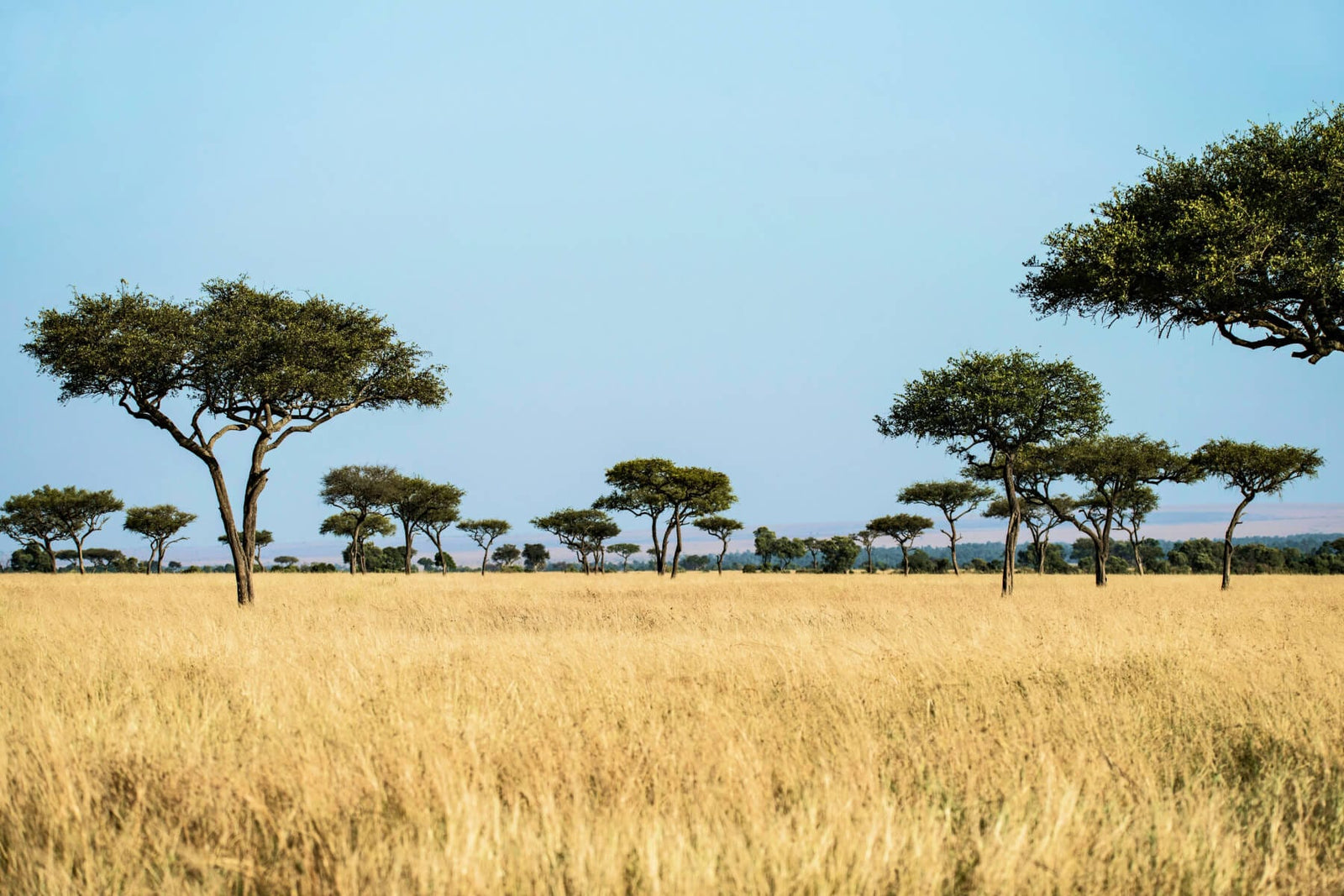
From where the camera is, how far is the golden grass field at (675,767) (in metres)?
3.76

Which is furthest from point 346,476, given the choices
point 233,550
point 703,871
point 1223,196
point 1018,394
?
point 703,871

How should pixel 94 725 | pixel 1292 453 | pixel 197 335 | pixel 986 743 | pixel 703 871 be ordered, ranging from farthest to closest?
1. pixel 1292 453
2. pixel 197 335
3. pixel 94 725
4. pixel 986 743
5. pixel 703 871

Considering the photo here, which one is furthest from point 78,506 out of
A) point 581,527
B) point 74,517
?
point 581,527

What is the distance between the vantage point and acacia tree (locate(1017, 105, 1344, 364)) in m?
14.9

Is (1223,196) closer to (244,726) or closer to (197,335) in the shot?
(244,726)

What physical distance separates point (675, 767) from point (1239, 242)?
1580cm

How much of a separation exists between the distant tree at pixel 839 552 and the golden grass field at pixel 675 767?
106756 mm

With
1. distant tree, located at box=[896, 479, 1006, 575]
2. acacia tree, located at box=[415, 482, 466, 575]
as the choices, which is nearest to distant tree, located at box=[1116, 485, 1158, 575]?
distant tree, located at box=[896, 479, 1006, 575]

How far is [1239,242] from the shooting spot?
15.1m

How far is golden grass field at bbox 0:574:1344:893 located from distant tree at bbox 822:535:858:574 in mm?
106756

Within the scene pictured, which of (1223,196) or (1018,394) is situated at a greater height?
Answer: (1223,196)

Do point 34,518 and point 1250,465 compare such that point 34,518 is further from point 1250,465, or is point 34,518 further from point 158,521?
point 1250,465

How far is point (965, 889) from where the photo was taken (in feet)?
12.1

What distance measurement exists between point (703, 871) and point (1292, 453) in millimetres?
46206
